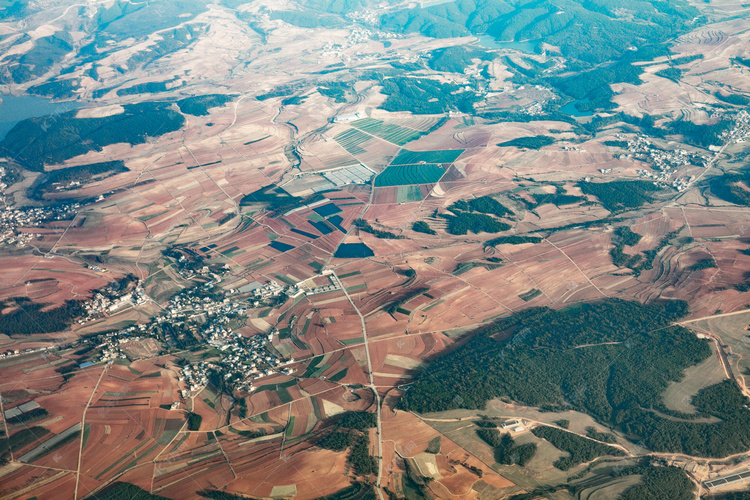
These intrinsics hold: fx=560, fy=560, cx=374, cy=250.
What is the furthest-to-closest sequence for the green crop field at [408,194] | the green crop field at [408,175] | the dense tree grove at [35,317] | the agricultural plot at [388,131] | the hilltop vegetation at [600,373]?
the agricultural plot at [388,131] → the green crop field at [408,175] → the green crop field at [408,194] → the dense tree grove at [35,317] → the hilltop vegetation at [600,373]

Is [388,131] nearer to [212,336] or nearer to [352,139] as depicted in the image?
[352,139]

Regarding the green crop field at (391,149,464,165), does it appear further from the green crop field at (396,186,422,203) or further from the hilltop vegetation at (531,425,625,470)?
the hilltop vegetation at (531,425,625,470)

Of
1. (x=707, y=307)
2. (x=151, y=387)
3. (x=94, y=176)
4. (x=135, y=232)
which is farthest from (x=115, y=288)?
(x=707, y=307)

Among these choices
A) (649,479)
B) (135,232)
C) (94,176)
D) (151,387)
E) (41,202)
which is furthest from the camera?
(94,176)

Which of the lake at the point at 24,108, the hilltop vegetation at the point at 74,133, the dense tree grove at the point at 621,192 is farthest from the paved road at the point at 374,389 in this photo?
the lake at the point at 24,108

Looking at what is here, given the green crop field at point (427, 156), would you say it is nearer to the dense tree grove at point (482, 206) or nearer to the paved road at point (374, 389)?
the dense tree grove at point (482, 206)

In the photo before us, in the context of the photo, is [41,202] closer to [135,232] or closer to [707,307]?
[135,232]

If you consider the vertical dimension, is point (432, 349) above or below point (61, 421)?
below

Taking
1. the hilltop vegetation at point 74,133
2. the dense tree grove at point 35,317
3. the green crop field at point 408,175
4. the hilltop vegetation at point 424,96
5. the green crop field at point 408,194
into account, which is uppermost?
the hilltop vegetation at point 74,133
